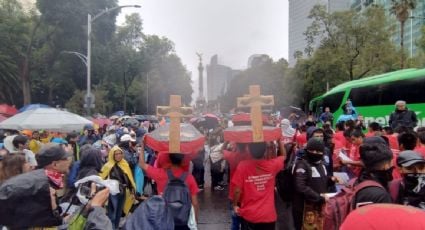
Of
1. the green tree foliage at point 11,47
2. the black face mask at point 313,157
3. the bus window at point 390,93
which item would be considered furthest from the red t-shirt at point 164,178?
the green tree foliage at point 11,47

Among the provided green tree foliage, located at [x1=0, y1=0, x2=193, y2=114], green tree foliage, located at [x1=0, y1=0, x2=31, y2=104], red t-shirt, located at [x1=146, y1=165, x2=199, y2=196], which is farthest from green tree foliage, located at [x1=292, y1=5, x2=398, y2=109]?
red t-shirt, located at [x1=146, y1=165, x2=199, y2=196]

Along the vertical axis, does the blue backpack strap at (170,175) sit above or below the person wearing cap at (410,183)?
below

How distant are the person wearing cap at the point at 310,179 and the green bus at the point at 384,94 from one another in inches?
471

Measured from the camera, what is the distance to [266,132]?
182 inches

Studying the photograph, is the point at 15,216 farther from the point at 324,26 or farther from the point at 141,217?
the point at 324,26

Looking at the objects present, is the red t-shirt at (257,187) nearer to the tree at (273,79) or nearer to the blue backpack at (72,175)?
the blue backpack at (72,175)

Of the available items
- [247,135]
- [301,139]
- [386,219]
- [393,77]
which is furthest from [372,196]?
[393,77]

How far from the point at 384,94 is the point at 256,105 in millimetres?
16416

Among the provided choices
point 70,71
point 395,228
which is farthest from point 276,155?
point 70,71

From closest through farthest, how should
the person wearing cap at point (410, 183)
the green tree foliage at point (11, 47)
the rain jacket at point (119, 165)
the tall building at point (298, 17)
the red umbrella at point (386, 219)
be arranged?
the red umbrella at point (386, 219), the person wearing cap at point (410, 183), the rain jacket at point (119, 165), the green tree foliage at point (11, 47), the tall building at point (298, 17)

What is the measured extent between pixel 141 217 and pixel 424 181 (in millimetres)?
2336

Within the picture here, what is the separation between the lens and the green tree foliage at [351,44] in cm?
3006

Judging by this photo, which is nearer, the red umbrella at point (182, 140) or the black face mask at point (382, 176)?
the black face mask at point (382, 176)

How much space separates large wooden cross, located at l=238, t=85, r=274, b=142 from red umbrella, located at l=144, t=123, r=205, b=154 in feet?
1.90
